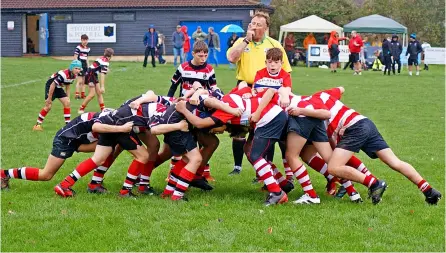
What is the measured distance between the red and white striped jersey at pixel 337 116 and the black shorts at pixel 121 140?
213cm

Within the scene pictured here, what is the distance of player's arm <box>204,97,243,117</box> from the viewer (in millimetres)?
8148

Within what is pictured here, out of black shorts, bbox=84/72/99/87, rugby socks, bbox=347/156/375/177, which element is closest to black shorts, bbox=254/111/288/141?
rugby socks, bbox=347/156/375/177

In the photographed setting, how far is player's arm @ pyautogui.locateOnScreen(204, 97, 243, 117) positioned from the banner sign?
39.9 m

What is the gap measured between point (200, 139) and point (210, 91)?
→ 674mm

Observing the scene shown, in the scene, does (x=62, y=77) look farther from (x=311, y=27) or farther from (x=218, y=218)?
(x=311, y=27)

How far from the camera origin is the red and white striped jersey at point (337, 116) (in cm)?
839

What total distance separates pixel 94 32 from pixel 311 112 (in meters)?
40.5

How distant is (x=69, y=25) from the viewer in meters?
47.4

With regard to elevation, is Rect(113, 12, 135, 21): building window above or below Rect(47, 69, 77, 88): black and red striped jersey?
above

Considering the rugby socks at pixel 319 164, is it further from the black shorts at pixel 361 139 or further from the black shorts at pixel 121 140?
the black shorts at pixel 121 140

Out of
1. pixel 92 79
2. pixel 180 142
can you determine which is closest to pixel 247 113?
pixel 180 142

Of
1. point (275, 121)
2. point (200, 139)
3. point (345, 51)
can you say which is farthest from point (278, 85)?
point (345, 51)

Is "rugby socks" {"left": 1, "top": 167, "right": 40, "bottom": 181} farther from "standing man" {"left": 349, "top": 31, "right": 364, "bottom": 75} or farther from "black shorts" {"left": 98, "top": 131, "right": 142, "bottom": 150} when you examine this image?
"standing man" {"left": 349, "top": 31, "right": 364, "bottom": 75}

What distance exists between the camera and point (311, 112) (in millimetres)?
8180
